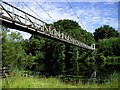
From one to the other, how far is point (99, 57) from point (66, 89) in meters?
37.1

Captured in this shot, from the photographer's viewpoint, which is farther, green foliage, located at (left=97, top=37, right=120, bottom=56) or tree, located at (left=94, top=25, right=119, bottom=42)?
tree, located at (left=94, top=25, right=119, bottom=42)

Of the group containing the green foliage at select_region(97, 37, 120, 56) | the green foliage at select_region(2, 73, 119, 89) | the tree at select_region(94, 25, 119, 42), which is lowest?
the green foliage at select_region(2, 73, 119, 89)

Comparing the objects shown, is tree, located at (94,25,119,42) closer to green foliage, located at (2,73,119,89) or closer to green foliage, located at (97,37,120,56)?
green foliage, located at (97,37,120,56)

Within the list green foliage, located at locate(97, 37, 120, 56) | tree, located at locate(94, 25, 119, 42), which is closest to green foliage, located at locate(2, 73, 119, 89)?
green foliage, located at locate(97, 37, 120, 56)

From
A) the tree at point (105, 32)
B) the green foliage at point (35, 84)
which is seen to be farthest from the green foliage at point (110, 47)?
the green foliage at point (35, 84)

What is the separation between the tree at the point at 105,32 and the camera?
63312mm

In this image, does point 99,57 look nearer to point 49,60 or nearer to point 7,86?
point 49,60

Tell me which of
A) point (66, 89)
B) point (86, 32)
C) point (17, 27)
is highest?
point (86, 32)

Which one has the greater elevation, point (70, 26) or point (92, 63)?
point (70, 26)

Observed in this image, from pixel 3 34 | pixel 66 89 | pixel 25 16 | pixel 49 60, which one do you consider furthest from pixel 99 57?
pixel 66 89

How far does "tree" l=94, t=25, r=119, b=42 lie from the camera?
63.3 meters

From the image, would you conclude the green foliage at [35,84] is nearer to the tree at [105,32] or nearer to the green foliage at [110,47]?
the green foliage at [110,47]

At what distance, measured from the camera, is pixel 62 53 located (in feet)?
144

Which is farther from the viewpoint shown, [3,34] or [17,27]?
[3,34]
